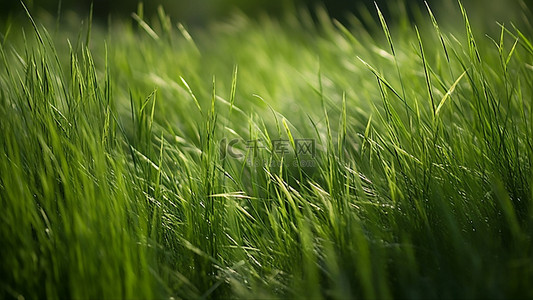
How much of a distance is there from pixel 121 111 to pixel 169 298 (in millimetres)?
898

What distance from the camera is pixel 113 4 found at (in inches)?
227

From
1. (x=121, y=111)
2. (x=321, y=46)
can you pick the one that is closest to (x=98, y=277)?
(x=121, y=111)

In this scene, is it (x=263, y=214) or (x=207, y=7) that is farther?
(x=207, y=7)

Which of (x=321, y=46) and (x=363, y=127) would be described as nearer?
(x=363, y=127)

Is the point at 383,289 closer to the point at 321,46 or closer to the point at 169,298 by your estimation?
the point at 169,298

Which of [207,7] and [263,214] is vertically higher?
[207,7]

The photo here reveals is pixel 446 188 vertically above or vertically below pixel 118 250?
above

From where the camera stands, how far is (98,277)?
2.38 ft

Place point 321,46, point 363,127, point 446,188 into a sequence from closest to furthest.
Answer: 1. point 446,188
2. point 363,127
3. point 321,46

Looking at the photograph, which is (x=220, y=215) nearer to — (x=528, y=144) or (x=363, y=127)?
(x=363, y=127)

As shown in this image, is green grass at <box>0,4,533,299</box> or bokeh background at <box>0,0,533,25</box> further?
bokeh background at <box>0,0,533,25</box>

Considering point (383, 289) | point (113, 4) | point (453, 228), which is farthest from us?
point (113, 4)

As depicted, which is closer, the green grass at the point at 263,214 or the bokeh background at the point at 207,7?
the green grass at the point at 263,214

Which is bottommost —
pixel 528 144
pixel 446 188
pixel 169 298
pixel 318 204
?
pixel 169 298
